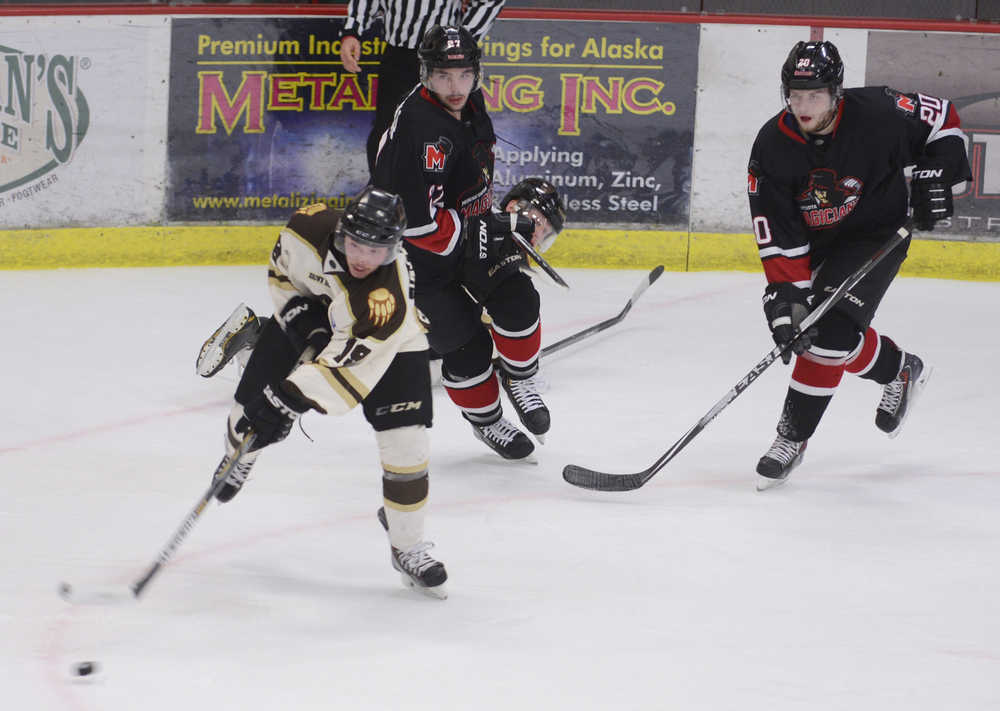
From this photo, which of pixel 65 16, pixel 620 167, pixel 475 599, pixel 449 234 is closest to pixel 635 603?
pixel 475 599

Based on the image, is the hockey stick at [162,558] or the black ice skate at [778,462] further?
the black ice skate at [778,462]

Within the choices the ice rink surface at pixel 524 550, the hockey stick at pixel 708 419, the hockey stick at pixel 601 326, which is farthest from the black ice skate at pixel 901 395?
the hockey stick at pixel 601 326

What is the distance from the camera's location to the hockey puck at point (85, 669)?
230cm

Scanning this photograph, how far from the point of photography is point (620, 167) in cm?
587

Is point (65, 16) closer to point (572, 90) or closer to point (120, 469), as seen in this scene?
point (572, 90)

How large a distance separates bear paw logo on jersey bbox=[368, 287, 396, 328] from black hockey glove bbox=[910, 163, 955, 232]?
148 cm

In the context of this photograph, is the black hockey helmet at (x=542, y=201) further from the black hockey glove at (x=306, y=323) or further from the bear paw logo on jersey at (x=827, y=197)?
the black hockey glove at (x=306, y=323)

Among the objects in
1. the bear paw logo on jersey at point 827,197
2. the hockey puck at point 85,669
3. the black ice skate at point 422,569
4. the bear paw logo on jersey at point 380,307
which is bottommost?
the hockey puck at point 85,669

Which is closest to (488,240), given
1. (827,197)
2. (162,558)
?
(827,197)

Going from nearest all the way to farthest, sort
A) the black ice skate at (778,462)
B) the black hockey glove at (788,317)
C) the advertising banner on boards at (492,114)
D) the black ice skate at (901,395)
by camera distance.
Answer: the black hockey glove at (788,317), the black ice skate at (778,462), the black ice skate at (901,395), the advertising banner on boards at (492,114)

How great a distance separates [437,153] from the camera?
3.52 metres

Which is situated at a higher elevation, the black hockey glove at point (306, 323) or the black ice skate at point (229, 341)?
the black hockey glove at point (306, 323)

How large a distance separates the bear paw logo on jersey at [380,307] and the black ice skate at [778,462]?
4.16 feet

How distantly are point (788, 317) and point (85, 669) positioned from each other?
1832 mm
